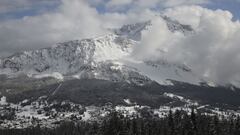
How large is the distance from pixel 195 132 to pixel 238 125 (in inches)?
1200

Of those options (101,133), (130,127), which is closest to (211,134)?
(130,127)

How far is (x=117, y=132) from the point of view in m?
149

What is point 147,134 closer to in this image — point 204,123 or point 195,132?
point 204,123

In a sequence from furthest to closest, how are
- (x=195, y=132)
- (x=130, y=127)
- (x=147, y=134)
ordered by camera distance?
(x=147, y=134) < (x=130, y=127) < (x=195, y=132)

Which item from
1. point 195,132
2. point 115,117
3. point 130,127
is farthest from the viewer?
point 130,127

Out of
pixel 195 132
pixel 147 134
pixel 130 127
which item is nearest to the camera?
pixel 195 132

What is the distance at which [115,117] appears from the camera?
148000mm

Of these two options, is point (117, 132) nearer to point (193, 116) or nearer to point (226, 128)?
point (193, 116)

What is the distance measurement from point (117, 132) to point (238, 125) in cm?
4450

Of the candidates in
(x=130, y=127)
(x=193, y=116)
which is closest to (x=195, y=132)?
(x=193, y=116)

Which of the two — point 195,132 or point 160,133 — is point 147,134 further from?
point 195,132

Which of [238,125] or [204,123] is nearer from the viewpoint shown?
[238,125]

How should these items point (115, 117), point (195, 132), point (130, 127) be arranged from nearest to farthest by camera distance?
point (195, 132)
point (115, 117)
point (130, 127)

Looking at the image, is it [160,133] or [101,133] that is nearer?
[101,133]
